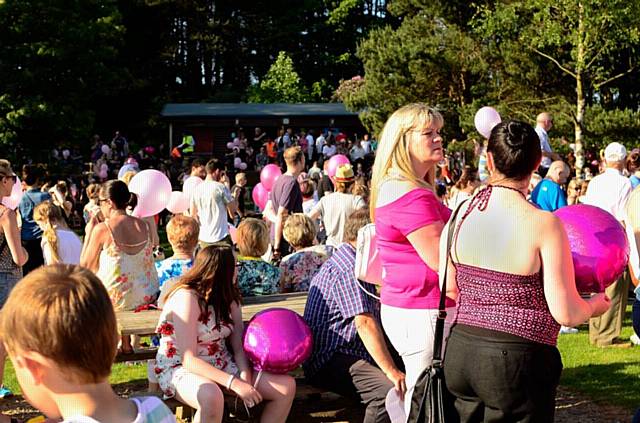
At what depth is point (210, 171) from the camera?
10.9 metres

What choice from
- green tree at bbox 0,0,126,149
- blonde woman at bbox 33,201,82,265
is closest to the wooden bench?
blonde woman at bbox 33,201,82,265

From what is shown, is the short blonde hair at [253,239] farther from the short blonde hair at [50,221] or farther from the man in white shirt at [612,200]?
the man in white shirt at [612,200]

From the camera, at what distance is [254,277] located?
683 centimetres

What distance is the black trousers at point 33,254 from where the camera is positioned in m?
8.74

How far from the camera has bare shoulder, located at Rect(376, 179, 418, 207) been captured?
377 cm

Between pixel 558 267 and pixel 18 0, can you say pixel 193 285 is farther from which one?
pixel 18 0

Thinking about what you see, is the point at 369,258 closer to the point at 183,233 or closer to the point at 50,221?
the point at 183,233

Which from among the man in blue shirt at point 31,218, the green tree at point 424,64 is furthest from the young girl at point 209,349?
the green tree at point 424,64

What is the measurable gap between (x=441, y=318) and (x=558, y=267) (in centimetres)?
58

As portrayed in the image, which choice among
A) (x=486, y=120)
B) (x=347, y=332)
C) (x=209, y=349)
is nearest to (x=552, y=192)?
(x=486, y=120)

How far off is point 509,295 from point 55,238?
214 inches

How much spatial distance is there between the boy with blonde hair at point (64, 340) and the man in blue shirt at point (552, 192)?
716 cm

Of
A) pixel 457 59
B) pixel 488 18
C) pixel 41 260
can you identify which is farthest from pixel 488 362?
pixel 457 59

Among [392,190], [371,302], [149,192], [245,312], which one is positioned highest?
[392,190]
